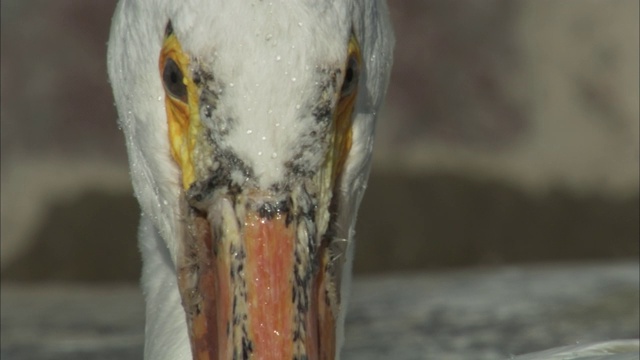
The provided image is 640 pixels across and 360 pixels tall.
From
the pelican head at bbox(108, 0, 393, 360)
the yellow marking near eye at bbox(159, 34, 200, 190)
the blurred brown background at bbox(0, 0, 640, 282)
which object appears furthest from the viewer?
the blurred brown background at bbox(0, 0, 640, 282)

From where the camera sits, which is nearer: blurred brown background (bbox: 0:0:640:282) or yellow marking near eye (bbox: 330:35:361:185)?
yellow marking near eye (bbox: 330:35:361:185)

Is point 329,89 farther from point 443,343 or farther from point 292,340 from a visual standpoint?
point 443,343

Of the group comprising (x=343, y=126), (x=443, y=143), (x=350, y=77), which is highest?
(x=350, y=77)

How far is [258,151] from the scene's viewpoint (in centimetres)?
250

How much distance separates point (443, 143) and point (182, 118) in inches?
257

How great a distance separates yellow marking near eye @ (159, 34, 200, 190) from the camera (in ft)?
8.71

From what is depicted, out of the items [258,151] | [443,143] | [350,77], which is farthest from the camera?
[443,143]

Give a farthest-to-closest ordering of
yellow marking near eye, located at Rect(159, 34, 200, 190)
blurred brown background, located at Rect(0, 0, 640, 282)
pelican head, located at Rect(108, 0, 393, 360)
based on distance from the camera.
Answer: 1. blurred brown background, located at Rect(0, 0, 640, 282)
2. yellow marking near eye, located at Rect(159, 34, 200, 190)
3. pelican head, located at Rect(108, 0, 393, 360)

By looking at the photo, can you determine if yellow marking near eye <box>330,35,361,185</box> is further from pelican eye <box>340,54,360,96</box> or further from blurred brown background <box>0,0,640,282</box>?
blurred brown background <box>0,0,640,282</box>

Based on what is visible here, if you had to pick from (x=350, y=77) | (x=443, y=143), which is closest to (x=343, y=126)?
(x=350, y=77)

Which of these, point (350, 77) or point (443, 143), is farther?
point (443, 143)

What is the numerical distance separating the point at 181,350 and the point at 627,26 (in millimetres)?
6790

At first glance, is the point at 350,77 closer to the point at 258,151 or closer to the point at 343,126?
the point at 343,126

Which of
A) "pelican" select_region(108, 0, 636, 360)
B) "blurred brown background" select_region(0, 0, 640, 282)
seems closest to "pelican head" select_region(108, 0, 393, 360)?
"pelican" select_region(108, 0, 636, 360)
